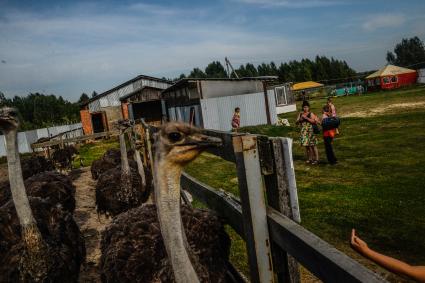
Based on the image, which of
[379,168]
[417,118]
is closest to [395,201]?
[379,168]

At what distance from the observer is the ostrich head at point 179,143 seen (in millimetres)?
2516

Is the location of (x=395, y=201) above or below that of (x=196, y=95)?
below

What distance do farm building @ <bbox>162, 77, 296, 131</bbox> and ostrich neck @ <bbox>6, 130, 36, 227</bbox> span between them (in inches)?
583

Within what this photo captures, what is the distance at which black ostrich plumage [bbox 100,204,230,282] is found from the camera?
3032 mm

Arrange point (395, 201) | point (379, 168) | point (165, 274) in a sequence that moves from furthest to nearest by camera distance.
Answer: point (379, 168) → point (395, 201) → point (165, 274)

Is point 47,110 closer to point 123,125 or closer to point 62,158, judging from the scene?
point 62,158

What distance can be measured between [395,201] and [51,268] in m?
5.61

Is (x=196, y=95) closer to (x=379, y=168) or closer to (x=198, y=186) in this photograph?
(x=379, y=168)

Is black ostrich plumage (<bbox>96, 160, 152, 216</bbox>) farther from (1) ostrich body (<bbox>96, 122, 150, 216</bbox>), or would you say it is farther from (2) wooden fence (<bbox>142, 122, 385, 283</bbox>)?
(2) wooden fence (<bbox>142, 122, 385, 283</bbox>)

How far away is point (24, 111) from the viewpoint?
99500 millimetres

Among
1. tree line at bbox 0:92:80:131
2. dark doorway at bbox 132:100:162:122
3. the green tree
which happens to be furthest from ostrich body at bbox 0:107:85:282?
the green tree

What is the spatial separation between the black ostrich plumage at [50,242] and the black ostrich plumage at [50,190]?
1.52 m

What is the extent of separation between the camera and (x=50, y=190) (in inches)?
268

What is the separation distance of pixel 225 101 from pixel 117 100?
15.0 meters
